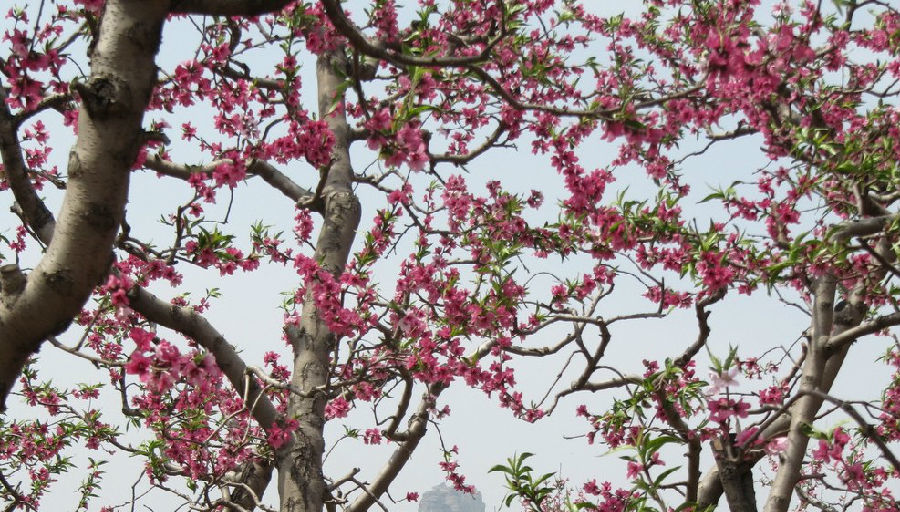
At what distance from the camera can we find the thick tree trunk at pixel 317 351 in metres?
4.45

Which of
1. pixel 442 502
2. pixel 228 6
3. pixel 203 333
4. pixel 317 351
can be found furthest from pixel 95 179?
pixel 442 502

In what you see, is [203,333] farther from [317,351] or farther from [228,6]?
[228,6]

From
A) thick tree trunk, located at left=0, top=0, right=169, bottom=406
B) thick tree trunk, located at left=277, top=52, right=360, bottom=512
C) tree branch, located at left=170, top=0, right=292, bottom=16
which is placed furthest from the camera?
thick tree trunk, located at left=277, top=52, right=360, bottom=512

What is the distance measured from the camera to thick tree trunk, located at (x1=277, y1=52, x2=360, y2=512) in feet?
14.6

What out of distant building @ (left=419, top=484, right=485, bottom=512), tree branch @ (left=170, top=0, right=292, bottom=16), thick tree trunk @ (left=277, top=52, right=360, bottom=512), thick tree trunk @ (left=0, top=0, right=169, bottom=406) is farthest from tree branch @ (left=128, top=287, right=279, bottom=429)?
distant building @ (left=419, top=484, right=485, bottom=512)

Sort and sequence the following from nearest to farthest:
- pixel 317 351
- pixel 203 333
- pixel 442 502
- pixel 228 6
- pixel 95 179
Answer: pixel 95 179 < pixel 228 6 < pixel 203 333 < pixel 317 351 < pixel 442 502

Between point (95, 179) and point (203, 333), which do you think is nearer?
point (95, 179)

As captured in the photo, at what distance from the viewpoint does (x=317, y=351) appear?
4922mm

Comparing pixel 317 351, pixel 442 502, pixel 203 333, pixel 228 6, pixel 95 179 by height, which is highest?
pixel 442 502

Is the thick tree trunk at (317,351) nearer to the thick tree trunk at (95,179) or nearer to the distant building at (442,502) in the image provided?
the thick tree trunk at (95,179)

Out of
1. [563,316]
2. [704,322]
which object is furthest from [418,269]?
[704,322]

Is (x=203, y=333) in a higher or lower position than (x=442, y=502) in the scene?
lower

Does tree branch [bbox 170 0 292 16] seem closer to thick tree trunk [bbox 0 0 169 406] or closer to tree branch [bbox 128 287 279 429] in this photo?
thick tree trunk [bbox 0 0 169 406]

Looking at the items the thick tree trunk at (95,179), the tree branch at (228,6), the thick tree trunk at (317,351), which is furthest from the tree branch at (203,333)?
the tree branch at (228,6)
